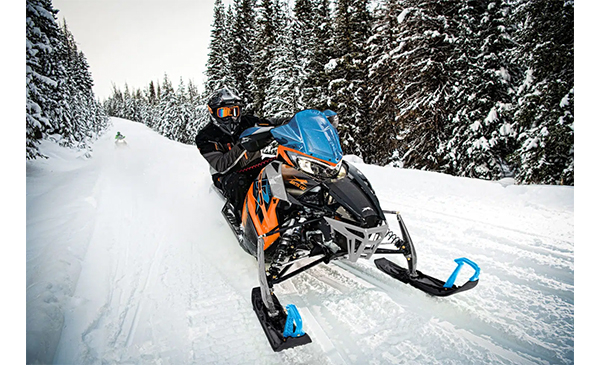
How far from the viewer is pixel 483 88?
36.6 feet

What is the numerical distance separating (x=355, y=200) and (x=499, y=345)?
137cm

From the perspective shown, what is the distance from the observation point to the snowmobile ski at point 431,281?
2.45 meters

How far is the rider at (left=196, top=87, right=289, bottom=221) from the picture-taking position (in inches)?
142

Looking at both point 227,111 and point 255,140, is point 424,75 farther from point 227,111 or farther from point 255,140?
point 255,140

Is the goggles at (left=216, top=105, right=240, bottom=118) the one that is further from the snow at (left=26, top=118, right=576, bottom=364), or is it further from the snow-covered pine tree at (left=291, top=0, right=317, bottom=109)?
the snow-covered pine tree at (left=291, top=0, right=317, bottom=109)

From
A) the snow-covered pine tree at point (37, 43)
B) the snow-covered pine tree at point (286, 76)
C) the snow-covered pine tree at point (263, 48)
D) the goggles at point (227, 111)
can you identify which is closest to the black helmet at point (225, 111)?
the goggles at point (227, 111)

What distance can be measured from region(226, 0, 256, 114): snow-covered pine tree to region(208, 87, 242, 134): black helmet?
17.4 metres

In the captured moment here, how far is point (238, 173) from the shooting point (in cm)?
389

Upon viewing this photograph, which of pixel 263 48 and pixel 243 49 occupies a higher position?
pixel 243 49

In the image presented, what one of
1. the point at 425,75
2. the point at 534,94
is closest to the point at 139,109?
the point at 425,75

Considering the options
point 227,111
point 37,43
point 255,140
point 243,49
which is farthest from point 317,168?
point 243,49

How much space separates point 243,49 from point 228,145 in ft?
66.4
